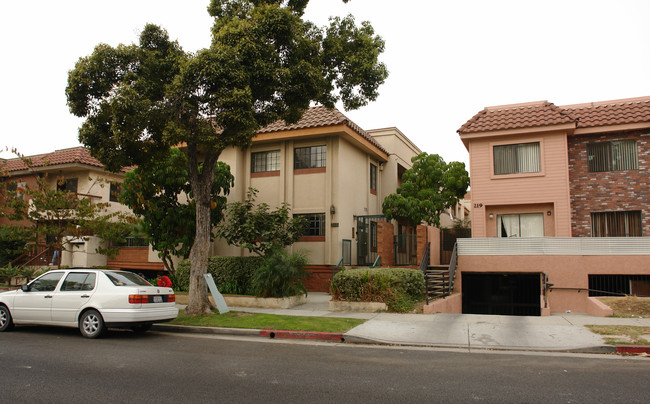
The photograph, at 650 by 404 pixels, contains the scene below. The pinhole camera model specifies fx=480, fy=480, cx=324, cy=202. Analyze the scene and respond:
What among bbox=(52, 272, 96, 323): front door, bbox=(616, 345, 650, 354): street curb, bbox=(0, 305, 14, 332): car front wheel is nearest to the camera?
bbox=(616, 345, 650, 354): street curb

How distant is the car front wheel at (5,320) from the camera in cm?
1141

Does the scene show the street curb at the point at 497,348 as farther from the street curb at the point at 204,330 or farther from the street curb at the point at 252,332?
the street curb at the point at 204,330

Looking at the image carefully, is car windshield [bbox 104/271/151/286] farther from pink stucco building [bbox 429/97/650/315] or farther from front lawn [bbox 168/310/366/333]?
pink stucco building [bbox 429/97/650/315]

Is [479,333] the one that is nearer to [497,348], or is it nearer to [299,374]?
[497,348]

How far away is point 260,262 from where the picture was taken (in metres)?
17.1

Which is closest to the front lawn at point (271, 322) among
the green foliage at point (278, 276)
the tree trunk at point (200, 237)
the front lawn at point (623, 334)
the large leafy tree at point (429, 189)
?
the tree trunk at point (200, 237)

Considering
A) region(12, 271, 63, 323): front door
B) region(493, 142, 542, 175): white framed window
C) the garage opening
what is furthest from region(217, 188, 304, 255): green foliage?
region(493, 142, 542, 175): white framed window

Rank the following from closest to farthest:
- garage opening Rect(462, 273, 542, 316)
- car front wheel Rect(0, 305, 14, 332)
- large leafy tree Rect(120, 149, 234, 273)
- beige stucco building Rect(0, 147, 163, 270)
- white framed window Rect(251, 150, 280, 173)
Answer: car front wheel Rect(0, 305, 14, 332) < garage opening Rect(462, 273, 542, 316) < large leafy tree Rect(120, 149, 234, 273) < white framed window Rect(251, 150, 280, 173) < beige stucco building Rect(0, 147, 163, 270)

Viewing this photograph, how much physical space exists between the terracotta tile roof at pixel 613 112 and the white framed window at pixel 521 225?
4.06 meters

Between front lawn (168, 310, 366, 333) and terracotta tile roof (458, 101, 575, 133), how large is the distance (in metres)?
11.4

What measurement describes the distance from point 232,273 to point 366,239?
22.3 ft

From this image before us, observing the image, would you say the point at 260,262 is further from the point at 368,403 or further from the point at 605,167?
the point at 605,167

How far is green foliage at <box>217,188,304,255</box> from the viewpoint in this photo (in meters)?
16.8

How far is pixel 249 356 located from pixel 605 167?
16.7m
